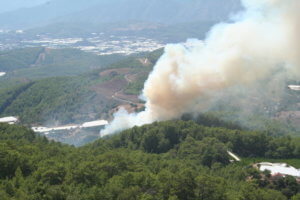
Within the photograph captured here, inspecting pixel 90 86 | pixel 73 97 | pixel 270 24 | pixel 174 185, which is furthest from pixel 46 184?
pixel 90 86

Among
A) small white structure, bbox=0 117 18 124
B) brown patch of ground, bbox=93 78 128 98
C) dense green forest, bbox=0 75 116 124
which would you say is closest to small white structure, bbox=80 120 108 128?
dense green forest, bbox=0 75 116 124

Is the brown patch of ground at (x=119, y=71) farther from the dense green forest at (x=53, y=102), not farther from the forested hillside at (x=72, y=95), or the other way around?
the dense green forest at (x=53, y=102)

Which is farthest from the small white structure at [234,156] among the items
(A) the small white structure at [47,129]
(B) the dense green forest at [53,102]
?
(B) the dense green forest at [53,102]

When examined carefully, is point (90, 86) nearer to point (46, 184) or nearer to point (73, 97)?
point (73, 97)

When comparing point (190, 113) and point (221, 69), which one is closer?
point (221, 69)

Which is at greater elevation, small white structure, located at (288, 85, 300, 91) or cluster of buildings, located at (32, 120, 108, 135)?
cluster of buildings, located at (32, 120, 108, 135)

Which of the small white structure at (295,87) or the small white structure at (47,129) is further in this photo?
the small white structure at (295,87)

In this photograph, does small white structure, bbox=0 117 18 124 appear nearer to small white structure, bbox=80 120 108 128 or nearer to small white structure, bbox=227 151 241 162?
small white structure, bbox=80 120 108 128
